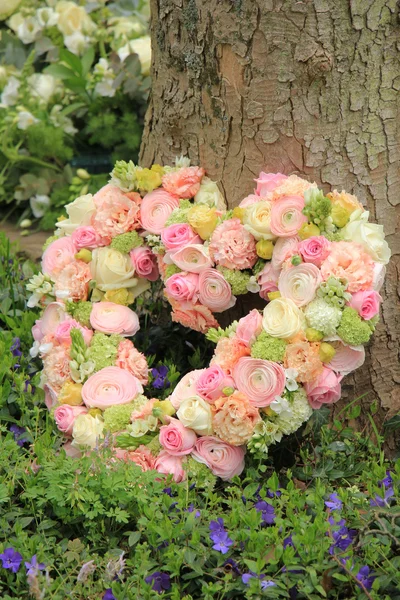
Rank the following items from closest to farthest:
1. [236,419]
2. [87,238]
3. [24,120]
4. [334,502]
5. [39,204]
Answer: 1. [334,502]
2. [236,419]
3. [87,238]
4. [24,120]
5. [39,204]

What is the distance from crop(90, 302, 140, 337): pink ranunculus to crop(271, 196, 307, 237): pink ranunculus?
624 mm

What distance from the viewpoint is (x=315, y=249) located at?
251 centimetres

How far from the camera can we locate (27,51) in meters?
5.21

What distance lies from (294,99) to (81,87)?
7.37 feet

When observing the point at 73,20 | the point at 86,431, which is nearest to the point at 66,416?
the point at 86,431

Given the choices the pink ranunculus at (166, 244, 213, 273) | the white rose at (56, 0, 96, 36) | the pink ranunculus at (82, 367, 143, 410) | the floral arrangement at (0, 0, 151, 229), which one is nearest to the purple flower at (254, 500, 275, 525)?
the pink ranunculus at (82, 367, 143, 410)

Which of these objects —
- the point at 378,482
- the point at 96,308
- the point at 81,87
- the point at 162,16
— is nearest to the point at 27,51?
the point at 81,87

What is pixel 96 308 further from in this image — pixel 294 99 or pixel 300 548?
pixel 300 548

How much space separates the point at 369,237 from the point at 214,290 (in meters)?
0.53

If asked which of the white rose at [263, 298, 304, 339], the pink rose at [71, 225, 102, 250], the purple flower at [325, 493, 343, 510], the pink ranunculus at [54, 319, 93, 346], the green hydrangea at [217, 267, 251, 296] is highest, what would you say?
the white rose at [263, 298, 304, 339]

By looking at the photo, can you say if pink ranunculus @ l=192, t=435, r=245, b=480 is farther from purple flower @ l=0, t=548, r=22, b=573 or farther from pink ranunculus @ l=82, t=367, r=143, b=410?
purple flower @ l=0, t=548, r=22, b=573

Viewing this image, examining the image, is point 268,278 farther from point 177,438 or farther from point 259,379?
point 177,438

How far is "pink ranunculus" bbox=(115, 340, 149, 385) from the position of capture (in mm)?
2758

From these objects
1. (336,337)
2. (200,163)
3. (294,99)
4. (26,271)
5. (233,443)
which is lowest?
(26,271)
